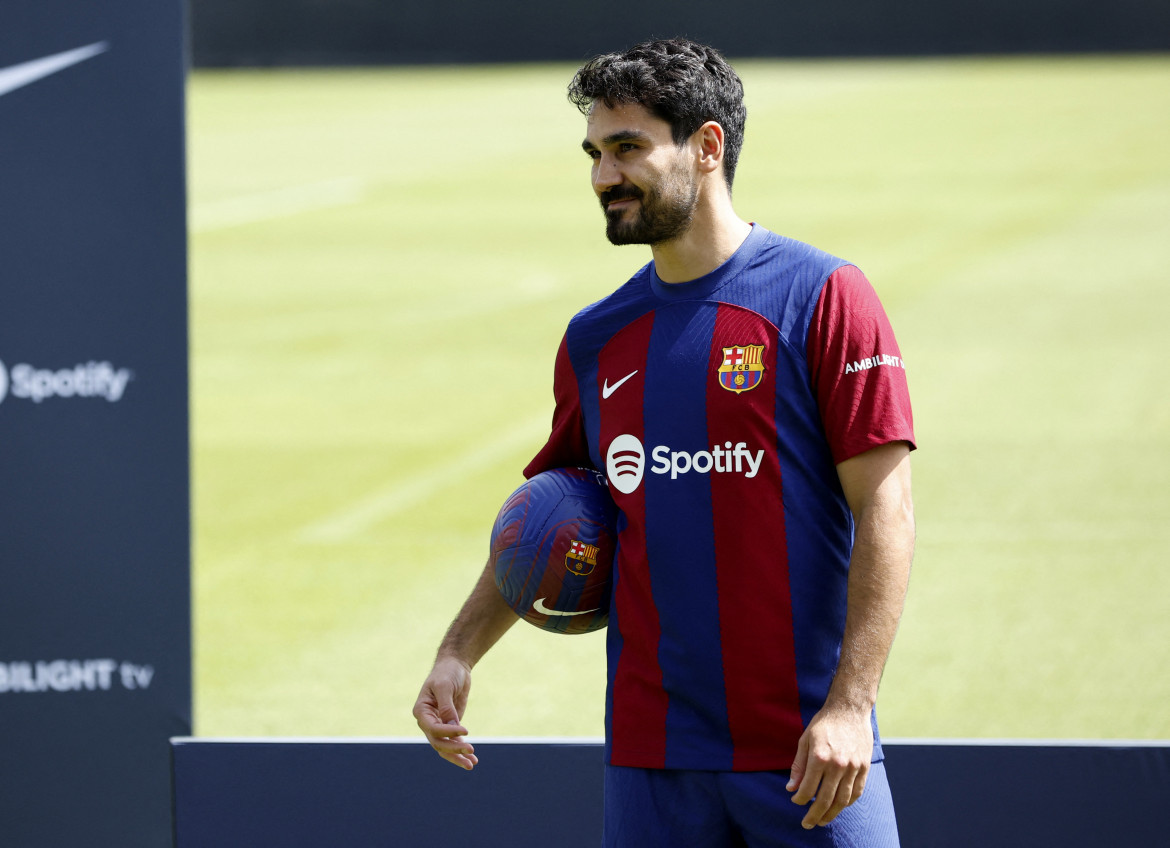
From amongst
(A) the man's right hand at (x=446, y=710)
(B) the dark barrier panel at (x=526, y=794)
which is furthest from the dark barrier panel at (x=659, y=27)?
(A) the man's right hand at (x=446, y=710)

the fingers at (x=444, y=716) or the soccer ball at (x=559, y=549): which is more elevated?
the soccer ball at (x=559, y=549)

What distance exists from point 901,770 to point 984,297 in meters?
12.8

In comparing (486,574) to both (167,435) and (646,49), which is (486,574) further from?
(167,435)

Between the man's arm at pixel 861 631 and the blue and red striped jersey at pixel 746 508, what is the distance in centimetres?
7

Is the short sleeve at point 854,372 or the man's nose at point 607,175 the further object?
the man's nose at point 607,175

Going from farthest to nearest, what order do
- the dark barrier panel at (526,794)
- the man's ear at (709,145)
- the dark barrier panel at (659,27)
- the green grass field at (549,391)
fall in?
the dark barrier panel at (659,27) → the green grass field at (549,391) → the dark barrier panel at (526,794) → the man's ear at (709,145)

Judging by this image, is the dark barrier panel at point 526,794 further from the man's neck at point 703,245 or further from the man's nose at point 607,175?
the man's nose at point 607,175

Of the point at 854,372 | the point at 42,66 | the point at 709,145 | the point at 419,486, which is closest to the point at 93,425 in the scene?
the point at 42,66

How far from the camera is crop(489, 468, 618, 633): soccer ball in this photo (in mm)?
2938

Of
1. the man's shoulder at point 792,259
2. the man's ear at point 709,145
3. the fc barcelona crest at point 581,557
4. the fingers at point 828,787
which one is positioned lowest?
the fingers at point 828,787

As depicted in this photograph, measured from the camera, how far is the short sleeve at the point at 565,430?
2.95m

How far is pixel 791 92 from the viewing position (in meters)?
35.7

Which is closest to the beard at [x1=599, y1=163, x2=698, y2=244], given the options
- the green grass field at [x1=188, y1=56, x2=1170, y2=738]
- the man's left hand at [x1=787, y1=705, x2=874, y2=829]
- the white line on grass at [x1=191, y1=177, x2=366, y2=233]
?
the man's left hand at [x1=787, y1=705, x2=874, y2=829]

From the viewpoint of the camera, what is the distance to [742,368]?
267 cm
